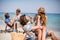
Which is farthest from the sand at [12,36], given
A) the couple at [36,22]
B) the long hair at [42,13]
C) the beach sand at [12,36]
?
the long hair at [42,13]

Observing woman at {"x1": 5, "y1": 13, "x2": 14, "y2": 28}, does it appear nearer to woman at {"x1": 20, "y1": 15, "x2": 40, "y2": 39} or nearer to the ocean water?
the ocean water

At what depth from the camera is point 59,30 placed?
1904 mm

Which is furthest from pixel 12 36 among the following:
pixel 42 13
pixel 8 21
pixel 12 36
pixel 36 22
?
pixel 42 13

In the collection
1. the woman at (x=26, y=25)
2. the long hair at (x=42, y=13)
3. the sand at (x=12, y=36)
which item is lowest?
the sand at (x=12, y=36)

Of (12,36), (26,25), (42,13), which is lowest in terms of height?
(12,36)

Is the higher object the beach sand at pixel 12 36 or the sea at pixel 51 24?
the sea at pixel 51 24

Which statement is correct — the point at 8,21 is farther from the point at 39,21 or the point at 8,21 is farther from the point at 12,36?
the point at 39,21

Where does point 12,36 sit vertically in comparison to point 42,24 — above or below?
below

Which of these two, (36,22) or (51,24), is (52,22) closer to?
(51,24)

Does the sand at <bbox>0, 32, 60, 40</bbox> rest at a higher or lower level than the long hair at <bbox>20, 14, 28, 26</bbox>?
lower

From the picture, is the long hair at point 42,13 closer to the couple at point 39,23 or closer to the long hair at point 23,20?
the couple at point 39,23

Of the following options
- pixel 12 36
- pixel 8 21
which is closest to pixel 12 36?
pixel 12 36

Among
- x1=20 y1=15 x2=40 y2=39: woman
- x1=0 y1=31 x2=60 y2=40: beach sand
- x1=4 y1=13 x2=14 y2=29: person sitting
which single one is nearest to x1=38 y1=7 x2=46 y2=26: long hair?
x1=20 y1=15 x2=40 y2=39: woman

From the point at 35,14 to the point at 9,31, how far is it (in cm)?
49
